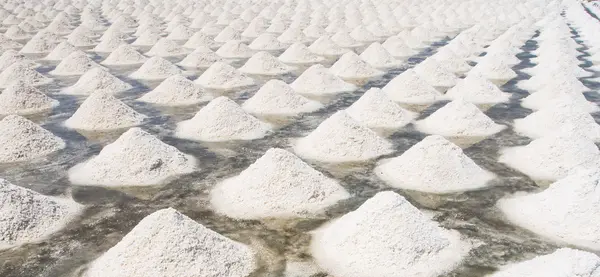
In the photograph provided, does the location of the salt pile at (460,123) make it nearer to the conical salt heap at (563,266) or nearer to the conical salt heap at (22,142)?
the conical salt heap at (563,266)

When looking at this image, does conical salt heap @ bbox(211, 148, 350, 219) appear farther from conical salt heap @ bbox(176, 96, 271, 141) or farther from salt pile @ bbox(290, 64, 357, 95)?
salt pile @ bbox(290, 64, 357, 95)

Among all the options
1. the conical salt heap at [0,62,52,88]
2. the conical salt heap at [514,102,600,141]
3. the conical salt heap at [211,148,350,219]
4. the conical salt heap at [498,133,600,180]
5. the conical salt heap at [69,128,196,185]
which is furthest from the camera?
the conical salt heap at [0,62,52,88]

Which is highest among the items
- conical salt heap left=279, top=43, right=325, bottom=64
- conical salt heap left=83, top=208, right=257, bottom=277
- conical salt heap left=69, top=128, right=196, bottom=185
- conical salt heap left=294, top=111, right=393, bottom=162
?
conical salt heap left=83, top=208, right=257, bottom=277

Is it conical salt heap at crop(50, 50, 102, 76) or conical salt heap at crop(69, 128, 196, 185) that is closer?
conical salt heap at crop(69, 128, 196, 185)

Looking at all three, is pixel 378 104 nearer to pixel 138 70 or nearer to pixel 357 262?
pixel 357 262

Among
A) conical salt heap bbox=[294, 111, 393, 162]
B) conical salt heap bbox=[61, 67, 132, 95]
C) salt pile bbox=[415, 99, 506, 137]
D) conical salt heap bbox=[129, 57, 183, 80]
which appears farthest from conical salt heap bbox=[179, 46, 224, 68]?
salt pile bbox=[415, 99, 506, 137]

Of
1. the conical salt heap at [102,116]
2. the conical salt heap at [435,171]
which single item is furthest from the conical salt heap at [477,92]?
the conical salt heap at [102,116]

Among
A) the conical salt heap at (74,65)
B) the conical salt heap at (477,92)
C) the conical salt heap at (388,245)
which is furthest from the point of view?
the conical salt heap at (74,65)

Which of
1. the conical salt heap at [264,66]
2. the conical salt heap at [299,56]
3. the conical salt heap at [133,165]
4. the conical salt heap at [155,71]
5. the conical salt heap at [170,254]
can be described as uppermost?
the conical salt heap at [170,254]
